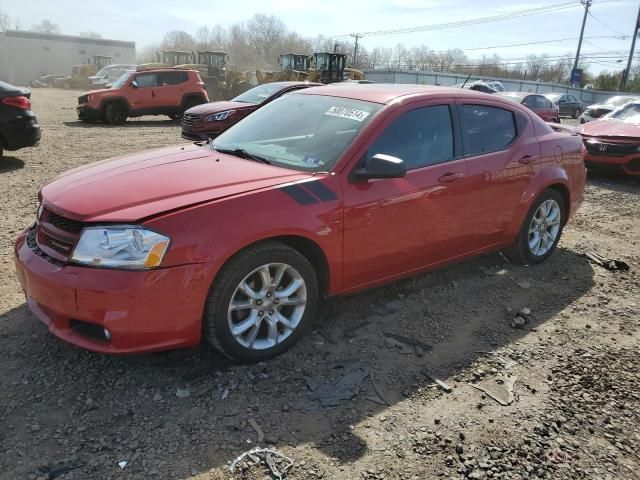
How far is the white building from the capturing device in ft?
204

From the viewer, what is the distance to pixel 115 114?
16.5 metres

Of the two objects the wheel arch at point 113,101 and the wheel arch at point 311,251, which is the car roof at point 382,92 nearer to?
the wheel arch at point 311,251

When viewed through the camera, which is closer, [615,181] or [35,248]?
[35,248]

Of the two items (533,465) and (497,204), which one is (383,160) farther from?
(533,465)

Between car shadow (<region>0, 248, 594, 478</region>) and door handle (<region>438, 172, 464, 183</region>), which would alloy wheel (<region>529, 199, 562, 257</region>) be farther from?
door handle (<region>438, 172, 464, 183</region>)

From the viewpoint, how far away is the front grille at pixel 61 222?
2.82 meters

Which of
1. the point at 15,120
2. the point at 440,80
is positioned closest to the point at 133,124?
the point at 15,120

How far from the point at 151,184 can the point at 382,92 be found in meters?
1.87

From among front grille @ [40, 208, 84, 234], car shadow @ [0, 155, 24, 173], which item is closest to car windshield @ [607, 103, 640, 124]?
front grille @ [40, 208, 84, 234]

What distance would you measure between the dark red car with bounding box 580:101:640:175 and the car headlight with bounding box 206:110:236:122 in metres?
7.55

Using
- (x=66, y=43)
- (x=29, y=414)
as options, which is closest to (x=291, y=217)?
(x=29, y=414)

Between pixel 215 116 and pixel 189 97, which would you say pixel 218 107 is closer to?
pixel 215 116

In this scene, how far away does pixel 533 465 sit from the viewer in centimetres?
245

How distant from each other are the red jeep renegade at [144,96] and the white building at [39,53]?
50.4 metres
